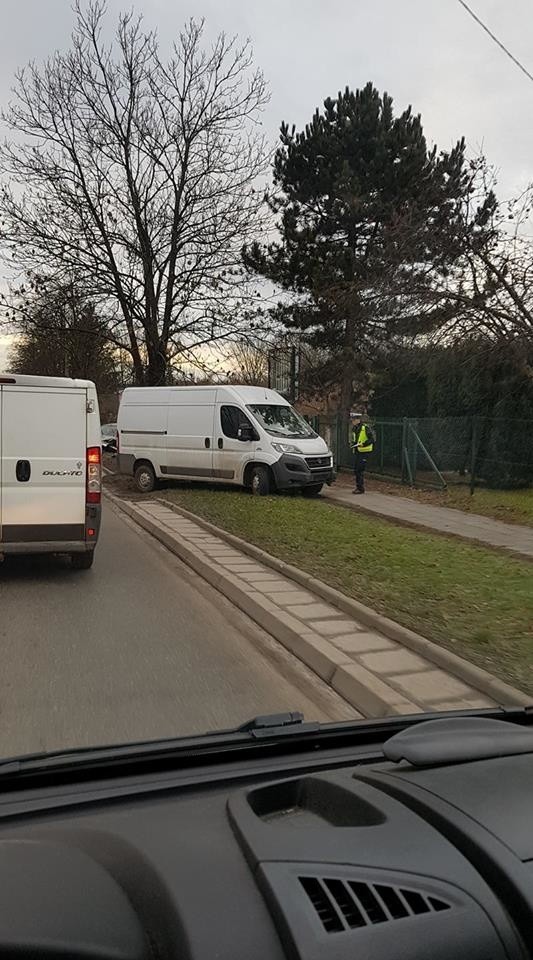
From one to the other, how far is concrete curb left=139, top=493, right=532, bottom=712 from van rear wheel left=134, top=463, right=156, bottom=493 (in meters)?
9.94

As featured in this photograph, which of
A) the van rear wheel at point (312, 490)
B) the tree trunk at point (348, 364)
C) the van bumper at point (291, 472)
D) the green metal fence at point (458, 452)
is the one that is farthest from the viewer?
the tree trunk at point (348, 364)

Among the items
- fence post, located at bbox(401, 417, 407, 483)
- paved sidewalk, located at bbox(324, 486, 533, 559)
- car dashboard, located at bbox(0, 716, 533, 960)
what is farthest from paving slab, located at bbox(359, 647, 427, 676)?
fence post, located at bbox(401, 417, 407, 483)

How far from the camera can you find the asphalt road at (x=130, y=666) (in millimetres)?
4445

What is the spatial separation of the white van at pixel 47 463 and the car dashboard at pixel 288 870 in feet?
20.9

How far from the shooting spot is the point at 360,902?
147 centimetres

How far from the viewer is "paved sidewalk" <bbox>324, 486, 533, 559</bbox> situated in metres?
11.9

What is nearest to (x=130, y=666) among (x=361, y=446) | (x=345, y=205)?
(x=361, y=446)

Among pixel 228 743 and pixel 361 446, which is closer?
pixel 228 743

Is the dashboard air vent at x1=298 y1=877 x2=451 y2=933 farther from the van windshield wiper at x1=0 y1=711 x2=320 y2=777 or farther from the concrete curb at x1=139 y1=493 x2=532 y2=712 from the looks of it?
the concrete curb at x1=139 y1=493 x2=532 y2=712

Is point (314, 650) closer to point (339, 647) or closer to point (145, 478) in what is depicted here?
point (339, 647)

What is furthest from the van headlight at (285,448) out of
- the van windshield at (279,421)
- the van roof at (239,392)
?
the van roof at (239,392)

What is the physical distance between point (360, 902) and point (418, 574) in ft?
22.5

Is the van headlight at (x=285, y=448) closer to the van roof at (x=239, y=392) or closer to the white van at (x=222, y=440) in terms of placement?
the white van at (x=222, y=440)

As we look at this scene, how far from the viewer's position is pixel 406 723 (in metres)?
2.84
